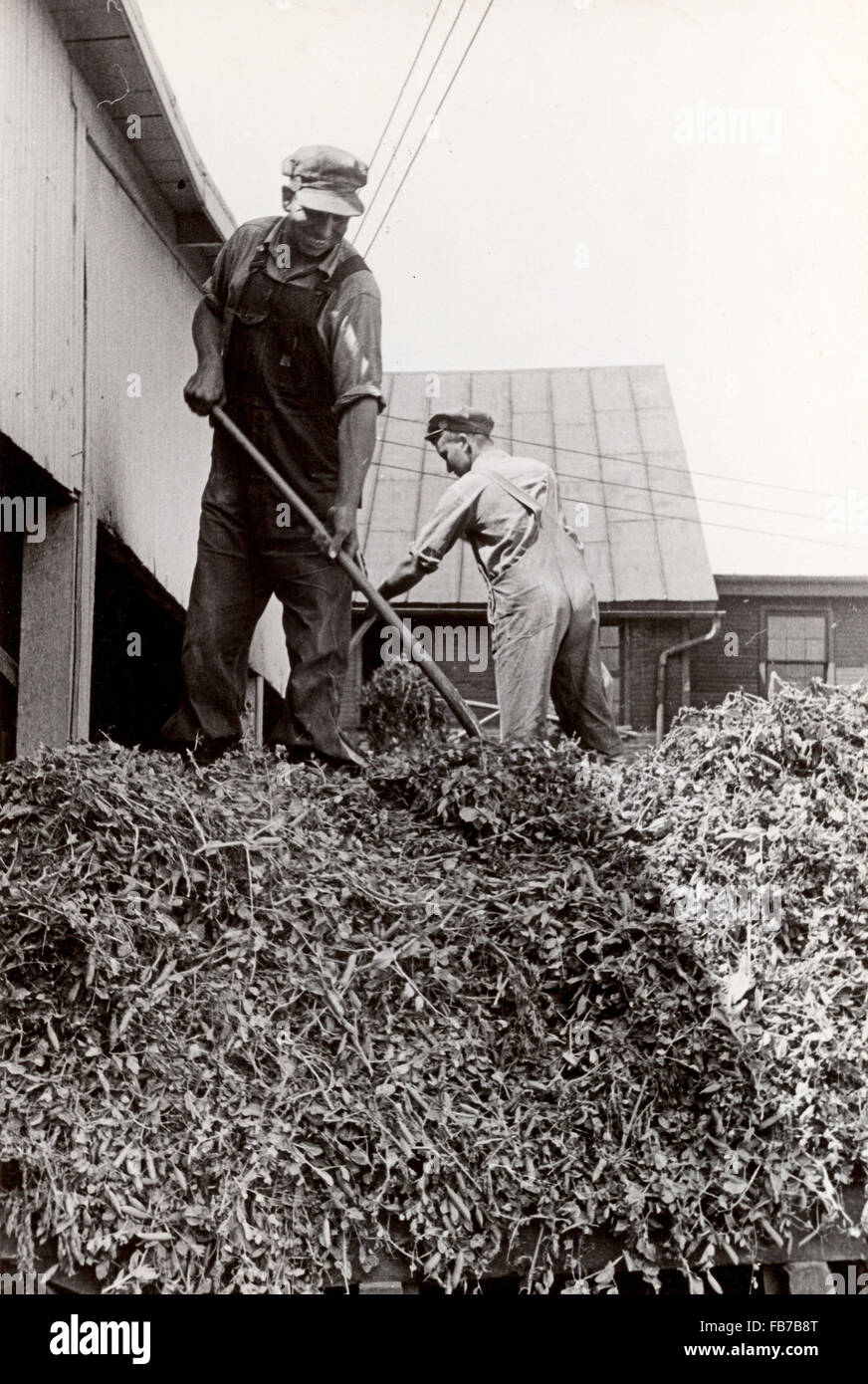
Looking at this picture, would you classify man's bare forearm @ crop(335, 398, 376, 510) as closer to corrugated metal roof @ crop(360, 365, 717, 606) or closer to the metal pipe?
the metal pipe

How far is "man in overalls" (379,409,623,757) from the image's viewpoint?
6055mm

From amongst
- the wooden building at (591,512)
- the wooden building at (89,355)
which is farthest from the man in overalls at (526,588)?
the wooden building at (89,355)

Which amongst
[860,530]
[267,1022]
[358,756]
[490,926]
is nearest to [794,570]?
[860,530]

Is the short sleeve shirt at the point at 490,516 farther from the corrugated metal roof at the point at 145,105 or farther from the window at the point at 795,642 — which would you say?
the window at the point at 795,642

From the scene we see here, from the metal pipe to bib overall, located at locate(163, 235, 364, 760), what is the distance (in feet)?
0.21

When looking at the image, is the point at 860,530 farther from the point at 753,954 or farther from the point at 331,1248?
the point at 331,1248

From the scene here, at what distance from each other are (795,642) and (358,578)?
15.1 feet

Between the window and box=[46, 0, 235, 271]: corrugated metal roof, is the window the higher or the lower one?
the lower one

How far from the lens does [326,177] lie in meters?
5.88

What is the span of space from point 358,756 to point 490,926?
190 cm

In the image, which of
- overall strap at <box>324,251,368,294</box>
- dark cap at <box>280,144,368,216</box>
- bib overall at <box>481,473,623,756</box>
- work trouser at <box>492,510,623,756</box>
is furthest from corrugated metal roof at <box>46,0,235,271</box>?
work trouser at <box>492,510,623,756</box>

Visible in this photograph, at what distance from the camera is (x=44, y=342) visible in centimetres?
568

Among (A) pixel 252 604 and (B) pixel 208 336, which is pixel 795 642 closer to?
(A) pixel 252 604

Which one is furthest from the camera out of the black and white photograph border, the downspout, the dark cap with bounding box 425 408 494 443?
the downspout
